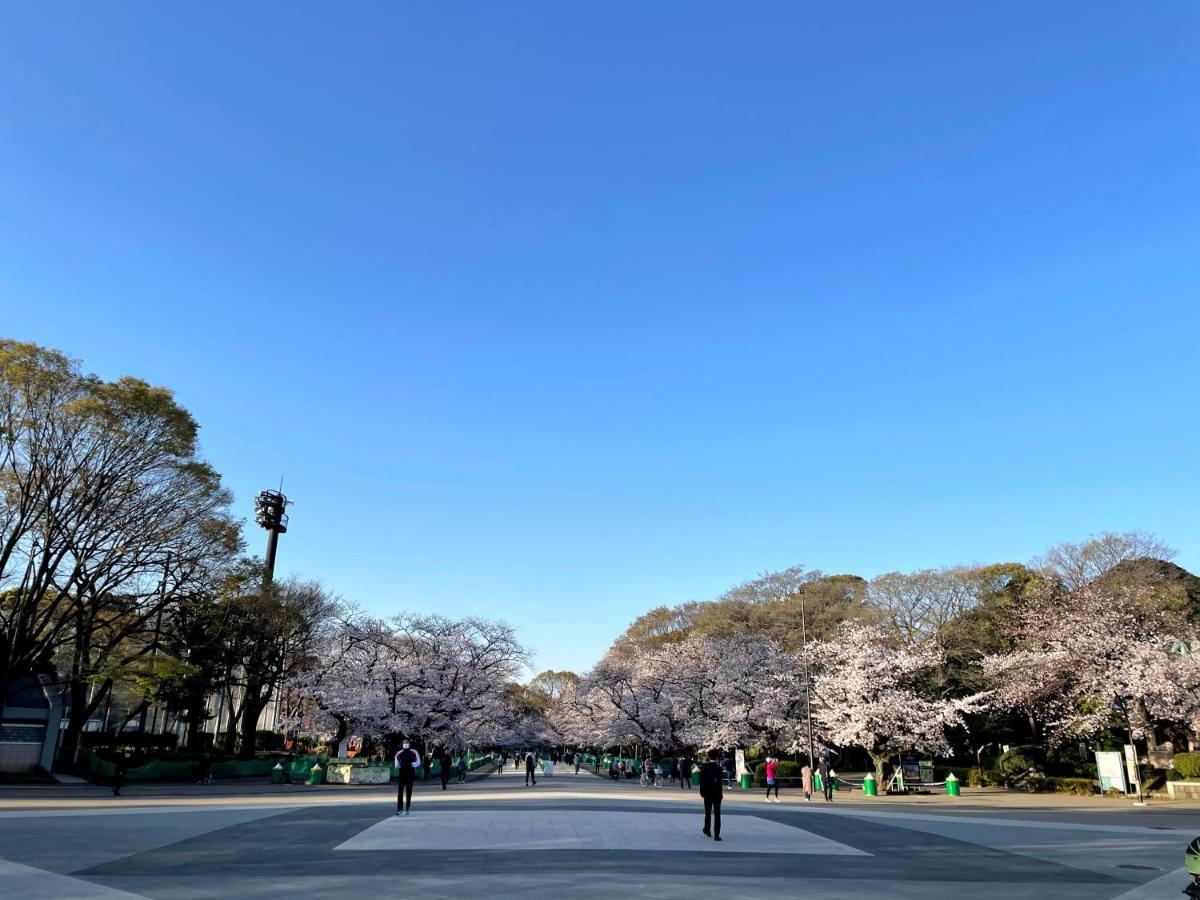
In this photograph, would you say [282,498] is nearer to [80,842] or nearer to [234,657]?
[234,657]

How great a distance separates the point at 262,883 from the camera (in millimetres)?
9789

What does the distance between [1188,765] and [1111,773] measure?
289 centimetres

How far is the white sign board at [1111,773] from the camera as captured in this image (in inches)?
1315

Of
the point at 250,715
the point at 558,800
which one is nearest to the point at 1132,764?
the point at 558,800

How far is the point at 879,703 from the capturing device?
1594 inches

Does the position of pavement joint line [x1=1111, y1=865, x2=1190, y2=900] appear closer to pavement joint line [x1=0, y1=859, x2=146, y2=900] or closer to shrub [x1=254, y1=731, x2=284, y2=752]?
pavement joint line [x1=0, y1=859, x2=146, y2=900]

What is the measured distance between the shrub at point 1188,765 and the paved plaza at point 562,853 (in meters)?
11.8

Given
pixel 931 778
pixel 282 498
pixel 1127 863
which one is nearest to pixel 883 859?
pixel 1127 863

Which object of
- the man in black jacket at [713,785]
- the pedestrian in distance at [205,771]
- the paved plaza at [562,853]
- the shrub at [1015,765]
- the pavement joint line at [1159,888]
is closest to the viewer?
the paved plaza at [562,853]

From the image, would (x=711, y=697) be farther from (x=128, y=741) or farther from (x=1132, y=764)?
(x=128, y=741)

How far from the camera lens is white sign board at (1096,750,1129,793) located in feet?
110

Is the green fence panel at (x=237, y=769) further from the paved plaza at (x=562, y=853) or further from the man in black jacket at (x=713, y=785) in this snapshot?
the man in black jacket at (x=713, y=785)

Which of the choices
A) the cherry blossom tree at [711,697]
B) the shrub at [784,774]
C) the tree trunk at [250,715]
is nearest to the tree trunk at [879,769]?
the shrub at [784,774]

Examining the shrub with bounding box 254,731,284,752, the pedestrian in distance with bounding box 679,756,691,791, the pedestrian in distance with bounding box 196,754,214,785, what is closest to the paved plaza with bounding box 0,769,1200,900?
the pedestrian in distance with bounding box 196,754,214,785
